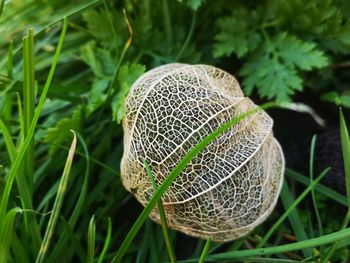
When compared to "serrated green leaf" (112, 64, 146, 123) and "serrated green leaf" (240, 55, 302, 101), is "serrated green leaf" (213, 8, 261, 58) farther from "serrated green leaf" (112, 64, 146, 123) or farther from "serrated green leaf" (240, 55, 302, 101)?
"serrated green leaf" (112, 64, 146, 123)

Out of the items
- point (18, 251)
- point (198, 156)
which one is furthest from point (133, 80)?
point (18, 251)

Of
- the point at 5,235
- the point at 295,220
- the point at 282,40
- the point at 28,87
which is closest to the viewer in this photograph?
the point at 5,235

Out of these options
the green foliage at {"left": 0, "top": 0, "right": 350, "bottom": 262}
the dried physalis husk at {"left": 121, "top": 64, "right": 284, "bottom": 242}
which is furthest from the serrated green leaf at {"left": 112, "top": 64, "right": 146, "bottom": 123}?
the dried physalis husk at {"left": 121, "top": 64, "right": 284, "bottom": 242}

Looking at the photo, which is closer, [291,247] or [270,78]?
[291,247]

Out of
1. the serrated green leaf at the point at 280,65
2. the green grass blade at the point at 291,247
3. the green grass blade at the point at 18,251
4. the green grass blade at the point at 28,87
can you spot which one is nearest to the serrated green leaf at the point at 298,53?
the serrated green leaf at the point at 280,65

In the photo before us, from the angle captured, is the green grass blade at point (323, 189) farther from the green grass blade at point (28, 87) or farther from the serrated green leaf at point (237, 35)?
the green grass blade at point (28, 87)

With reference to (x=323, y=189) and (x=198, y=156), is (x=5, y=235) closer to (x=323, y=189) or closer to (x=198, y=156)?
(x=198, y=156)

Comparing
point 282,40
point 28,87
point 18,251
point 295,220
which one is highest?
point 28,87
